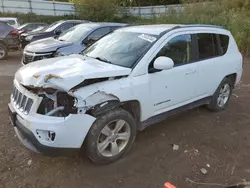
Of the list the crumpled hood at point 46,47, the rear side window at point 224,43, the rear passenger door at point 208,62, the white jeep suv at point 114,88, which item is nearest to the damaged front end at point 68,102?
the white jeep suv at point 114,88

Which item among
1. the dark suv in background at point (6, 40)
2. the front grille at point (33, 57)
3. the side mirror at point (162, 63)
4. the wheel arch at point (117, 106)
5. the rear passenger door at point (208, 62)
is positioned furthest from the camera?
→ the dark suv in background at point (6, 40)

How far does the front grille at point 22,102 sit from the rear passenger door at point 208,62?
8.88 ft

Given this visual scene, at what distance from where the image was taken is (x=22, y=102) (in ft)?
9.94

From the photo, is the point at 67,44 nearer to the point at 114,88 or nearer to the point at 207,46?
the point at 207,46

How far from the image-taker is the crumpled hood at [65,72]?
8.91 feet

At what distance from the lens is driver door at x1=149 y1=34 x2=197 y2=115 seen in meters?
3.48

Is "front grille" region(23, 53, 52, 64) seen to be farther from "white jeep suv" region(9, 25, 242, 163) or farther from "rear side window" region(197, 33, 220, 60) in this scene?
"rear side window" region(197, 33, 220, 60)

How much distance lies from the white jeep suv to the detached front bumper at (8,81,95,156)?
0.01 m

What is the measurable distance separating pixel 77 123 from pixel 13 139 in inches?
64.5

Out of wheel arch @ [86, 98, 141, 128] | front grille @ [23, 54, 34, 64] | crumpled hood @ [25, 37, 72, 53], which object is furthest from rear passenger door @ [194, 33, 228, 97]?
front grille @ [23, 54, 34, 64]

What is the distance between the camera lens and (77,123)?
2.72 m

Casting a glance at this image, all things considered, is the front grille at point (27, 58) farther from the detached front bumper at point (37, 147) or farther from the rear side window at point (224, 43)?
the rear side window at point (224, 43)

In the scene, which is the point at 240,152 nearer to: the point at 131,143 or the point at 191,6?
the point at 131,143

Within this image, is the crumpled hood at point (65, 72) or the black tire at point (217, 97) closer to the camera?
the crumpled hood at point (65, 72)
